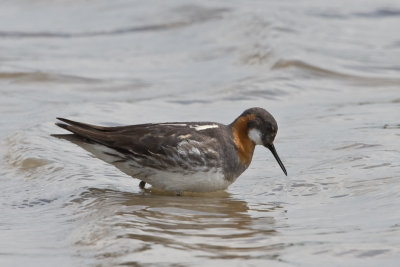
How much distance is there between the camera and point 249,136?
10312 mm

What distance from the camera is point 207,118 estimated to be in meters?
13.5

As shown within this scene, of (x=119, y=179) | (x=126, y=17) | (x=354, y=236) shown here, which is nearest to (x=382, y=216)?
(x=354, y=236)

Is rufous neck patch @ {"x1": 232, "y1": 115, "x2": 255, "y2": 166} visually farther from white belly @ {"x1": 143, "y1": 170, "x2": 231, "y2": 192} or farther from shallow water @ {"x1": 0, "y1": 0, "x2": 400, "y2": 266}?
white belly @ {"x1": 143, "y1": 170, "x2": 231, "y2": 192}

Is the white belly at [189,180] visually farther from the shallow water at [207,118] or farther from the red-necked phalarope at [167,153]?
the shallow water at [207,118]

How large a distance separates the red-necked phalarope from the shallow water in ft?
0.75

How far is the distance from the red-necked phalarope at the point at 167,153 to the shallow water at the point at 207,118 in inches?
9.0

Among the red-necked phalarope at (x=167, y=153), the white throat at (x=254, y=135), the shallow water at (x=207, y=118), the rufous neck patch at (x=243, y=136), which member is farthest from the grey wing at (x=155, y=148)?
the white throat at (x=254, y=135)

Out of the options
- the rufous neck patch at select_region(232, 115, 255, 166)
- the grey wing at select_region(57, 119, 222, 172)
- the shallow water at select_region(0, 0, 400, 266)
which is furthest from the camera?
the rufous neck patch at select_region(232, 115, 255, 166)

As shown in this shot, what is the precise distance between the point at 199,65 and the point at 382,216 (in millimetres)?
9249

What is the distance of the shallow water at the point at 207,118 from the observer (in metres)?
7.67

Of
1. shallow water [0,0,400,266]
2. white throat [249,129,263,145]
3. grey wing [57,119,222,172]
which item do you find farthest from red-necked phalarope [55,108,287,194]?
white throat [249,129,263,145]

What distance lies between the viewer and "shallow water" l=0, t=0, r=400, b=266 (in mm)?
7668

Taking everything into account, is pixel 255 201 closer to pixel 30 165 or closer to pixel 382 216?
pixel 382 216

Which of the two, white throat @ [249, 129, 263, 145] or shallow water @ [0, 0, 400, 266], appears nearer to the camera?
shallow water @ [0, 0, 400, 266]
